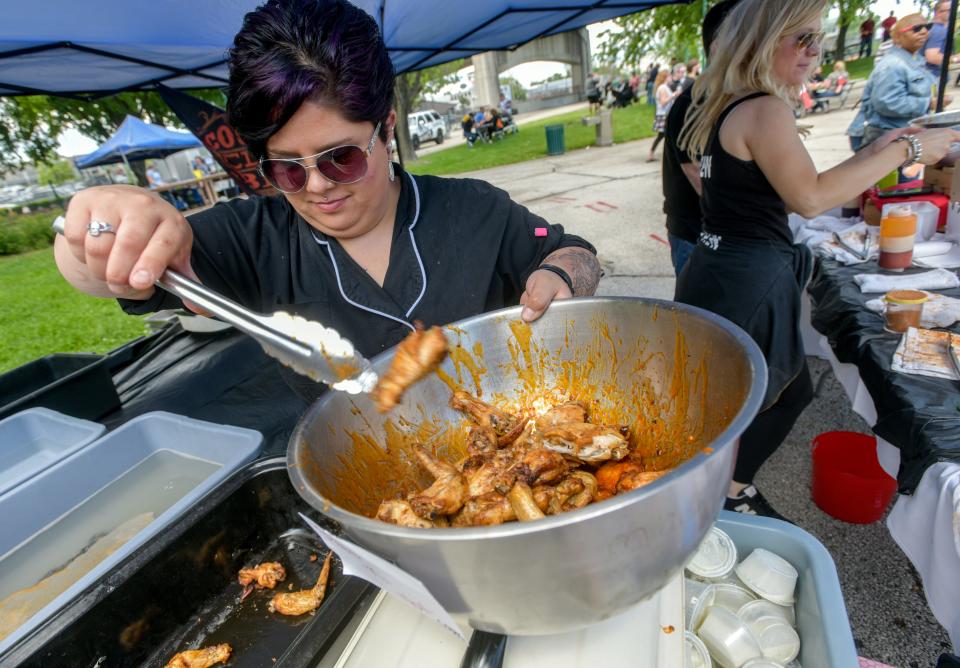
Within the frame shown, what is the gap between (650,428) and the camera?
120cm

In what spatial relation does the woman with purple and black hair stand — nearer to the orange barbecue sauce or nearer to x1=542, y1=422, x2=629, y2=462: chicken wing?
the orange barbecue sauce

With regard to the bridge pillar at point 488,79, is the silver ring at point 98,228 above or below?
below

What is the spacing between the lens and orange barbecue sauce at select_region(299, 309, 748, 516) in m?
1.04

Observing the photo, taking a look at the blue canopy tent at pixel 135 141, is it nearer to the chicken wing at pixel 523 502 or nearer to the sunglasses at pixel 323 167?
the sunglasses at pixel 323 167

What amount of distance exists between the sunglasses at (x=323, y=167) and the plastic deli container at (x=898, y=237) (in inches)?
103

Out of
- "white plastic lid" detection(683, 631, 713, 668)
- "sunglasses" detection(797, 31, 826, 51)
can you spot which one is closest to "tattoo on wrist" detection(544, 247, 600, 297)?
"white plastic lid" detection(683, 631, 713, 668)

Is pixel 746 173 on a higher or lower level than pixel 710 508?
higher

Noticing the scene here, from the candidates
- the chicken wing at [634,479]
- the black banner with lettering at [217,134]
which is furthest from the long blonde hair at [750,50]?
the black banner with lettering at [217,134]

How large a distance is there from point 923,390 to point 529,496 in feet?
5.32

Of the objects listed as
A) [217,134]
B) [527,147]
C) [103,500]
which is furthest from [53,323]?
[527,147]

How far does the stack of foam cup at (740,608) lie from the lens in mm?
1240

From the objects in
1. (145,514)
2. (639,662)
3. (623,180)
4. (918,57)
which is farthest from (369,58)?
(623,180)

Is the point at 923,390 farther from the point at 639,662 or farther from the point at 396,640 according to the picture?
the point at 396,640

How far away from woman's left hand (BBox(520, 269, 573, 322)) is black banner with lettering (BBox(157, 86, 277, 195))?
9.28 feet
